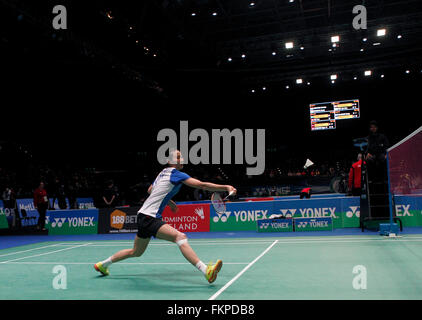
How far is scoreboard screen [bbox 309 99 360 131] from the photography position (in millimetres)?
23812

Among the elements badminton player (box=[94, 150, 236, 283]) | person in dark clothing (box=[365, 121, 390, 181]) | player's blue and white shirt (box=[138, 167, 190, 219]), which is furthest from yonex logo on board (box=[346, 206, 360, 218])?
player's blue and white shirt (box=[138, 167, 190, 219])

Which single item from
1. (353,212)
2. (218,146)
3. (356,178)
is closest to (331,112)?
(218,146)

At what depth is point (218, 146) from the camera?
2647cm

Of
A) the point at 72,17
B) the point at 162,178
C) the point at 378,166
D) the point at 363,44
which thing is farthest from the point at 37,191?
the point at 363,44

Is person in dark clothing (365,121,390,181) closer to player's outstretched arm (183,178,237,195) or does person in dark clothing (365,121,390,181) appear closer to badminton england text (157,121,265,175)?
player's outstretched arm (183,178,237,195)

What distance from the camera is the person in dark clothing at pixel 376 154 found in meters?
9.73

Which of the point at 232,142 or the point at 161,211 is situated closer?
the point at 161,211

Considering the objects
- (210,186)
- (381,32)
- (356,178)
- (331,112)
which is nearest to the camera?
(210,186)

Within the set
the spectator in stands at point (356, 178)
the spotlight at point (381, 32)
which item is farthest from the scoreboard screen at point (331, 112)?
the spectator in stands at point (356, 178)

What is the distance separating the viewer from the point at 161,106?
26.3 m

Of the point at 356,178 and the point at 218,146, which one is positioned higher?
the point at 218,146

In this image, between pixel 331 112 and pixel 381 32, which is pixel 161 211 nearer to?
pixel 381 32

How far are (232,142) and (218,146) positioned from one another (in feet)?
5.06

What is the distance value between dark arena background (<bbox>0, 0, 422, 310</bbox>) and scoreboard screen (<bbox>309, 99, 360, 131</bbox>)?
233mm
